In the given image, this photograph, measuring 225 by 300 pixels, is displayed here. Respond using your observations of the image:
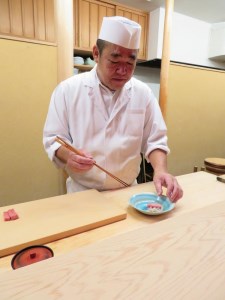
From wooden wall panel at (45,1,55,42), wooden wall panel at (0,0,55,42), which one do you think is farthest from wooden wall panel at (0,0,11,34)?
wooden wall panel at (45,1,55,42)

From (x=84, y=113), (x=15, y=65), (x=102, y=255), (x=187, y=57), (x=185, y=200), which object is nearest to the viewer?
(x=102, y=255)

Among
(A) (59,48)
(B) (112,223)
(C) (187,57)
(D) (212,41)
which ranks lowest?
(B) (112,223)

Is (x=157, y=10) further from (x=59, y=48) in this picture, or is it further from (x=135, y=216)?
(x=135, y=216)

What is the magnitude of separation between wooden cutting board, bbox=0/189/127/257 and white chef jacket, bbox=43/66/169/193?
12.0 inches

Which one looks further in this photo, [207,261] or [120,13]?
[120,13]

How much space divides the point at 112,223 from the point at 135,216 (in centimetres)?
12

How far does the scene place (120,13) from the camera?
3.68m

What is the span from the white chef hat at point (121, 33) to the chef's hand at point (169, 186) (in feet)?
2.36

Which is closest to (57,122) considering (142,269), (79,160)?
(79,160)

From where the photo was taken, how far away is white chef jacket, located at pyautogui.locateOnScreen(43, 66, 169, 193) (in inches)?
55.2

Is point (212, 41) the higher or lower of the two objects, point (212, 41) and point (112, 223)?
the higher

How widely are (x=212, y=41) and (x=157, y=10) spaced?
1.35 m

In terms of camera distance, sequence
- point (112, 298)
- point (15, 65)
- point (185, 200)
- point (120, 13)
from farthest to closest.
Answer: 1. point (120, 13)
2. point (15, 65)
3. point (185, 200)
4. point (112, 298)

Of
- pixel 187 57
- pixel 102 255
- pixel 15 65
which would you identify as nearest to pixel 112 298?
pixel 102 255
